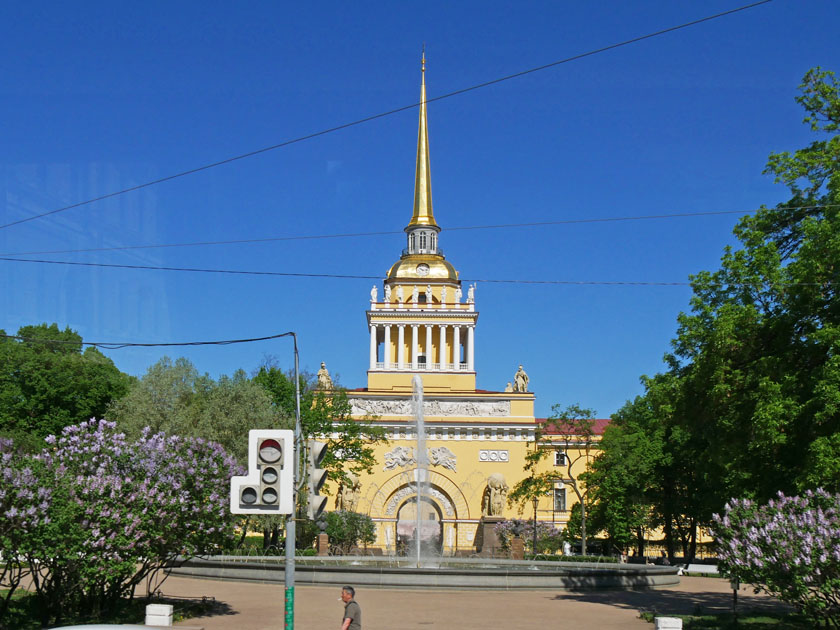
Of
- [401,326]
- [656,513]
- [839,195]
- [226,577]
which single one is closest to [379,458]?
[401,326]

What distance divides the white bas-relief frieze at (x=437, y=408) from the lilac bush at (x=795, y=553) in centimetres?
4603

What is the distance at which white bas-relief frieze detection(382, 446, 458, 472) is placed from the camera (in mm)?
62625

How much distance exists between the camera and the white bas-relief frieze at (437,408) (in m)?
64.6

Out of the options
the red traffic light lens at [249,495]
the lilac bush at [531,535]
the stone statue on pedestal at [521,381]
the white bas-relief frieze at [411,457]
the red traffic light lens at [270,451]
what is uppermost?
the stone statue on pedestal at [521,381]

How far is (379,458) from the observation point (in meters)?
62.8

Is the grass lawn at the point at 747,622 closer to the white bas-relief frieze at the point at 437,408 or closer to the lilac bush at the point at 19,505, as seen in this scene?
the lilac bush at the point at 19,505

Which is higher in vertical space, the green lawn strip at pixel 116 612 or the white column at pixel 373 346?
the white column at pixel 373 346

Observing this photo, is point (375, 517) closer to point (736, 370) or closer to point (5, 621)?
point (736, 370)

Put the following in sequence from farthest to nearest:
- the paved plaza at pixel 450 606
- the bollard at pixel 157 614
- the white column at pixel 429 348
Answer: the white column at pixel 429 348
the paved plaza at pixel 450 606
the bollard at pixel 157 614

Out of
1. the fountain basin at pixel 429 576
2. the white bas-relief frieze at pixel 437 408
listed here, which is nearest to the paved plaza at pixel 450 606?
the fountain basin at pixel 429 576

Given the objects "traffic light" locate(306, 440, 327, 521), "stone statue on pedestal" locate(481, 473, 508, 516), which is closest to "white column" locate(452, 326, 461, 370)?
"stone statue on pedestal" locate(481, 473, 508, 516)

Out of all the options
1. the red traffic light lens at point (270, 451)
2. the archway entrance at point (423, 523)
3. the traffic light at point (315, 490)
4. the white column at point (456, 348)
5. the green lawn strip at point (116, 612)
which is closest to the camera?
the red traffic light lens at point (270, 451)

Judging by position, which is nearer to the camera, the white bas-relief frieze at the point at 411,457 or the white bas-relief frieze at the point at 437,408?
the white bas-relief frieze at the point at 411,457

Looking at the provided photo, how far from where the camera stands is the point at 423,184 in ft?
249
